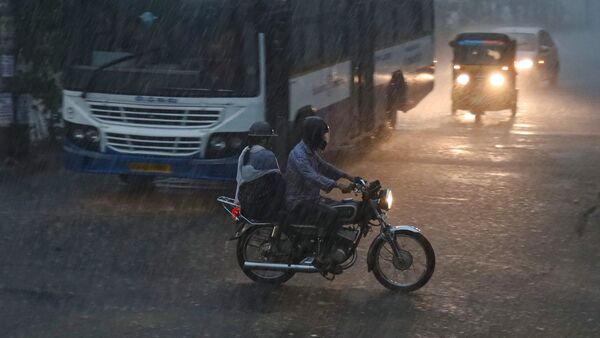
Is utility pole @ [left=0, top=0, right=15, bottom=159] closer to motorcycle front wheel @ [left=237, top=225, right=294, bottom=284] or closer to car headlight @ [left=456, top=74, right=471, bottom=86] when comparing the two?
motorcycle front wheel @ [left=237, top=225, right=294, bottom=284]

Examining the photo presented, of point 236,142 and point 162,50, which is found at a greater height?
point 162,50

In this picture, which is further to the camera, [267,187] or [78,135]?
[78,135]

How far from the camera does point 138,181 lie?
45.6ft

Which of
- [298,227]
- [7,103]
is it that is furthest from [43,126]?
[298,227]

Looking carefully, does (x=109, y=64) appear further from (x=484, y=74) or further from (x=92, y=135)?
(x=484, y=74)

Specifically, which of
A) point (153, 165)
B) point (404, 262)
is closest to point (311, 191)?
point (404, 262)

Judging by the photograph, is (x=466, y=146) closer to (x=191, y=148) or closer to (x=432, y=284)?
(x=191, y=148)

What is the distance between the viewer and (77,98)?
12562mm

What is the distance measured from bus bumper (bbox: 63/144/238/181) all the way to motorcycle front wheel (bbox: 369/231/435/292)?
12.4 ft

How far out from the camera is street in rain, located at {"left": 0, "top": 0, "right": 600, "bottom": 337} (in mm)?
8141

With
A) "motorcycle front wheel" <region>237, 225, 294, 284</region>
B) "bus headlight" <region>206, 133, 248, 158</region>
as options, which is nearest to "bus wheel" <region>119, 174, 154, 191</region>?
"bus headlight" <region>206, 133, 248, 158</region>

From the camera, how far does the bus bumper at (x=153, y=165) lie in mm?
12062

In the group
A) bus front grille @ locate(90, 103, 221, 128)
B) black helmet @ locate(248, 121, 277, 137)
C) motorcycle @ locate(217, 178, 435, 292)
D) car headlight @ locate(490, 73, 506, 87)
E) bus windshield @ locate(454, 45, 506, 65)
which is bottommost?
car headlight @ locate(490, 73, 506, 87)

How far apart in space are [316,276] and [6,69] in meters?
7.71
